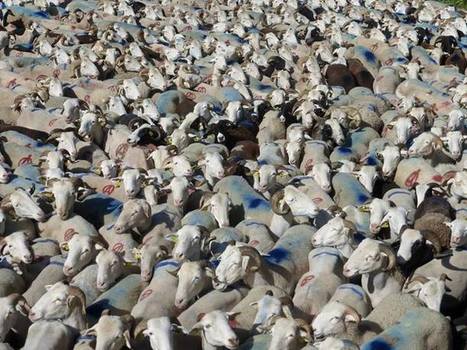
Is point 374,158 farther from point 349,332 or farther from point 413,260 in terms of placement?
point 349,332

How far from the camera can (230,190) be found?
10625mm

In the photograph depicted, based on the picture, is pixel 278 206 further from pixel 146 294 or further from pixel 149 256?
pixel 146 294

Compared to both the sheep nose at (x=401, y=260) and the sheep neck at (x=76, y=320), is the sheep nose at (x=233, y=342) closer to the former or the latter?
the sheep neck at (x=76, y=320)

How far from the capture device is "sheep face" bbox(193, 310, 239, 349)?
7.05 meters

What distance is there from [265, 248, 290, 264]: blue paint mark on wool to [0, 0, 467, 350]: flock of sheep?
1.3 inches

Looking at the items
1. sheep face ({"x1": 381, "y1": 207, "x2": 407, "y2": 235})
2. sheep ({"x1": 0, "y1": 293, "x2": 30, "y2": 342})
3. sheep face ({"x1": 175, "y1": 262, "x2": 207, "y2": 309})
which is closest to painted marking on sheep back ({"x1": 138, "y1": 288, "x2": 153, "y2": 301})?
sheep face ({"x1": 175, "y1": 262, "x2": 207, "y2": 309})

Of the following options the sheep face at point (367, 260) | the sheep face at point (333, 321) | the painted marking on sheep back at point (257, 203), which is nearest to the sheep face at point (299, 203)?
the painted marking on sheep back at point (257, 203)

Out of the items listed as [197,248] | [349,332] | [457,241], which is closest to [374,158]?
[457,241]

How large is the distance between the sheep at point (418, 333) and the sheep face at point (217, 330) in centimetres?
116

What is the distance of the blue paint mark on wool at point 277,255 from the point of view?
29.1ft

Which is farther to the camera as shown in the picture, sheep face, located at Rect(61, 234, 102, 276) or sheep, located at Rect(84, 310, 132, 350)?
sheep face, located at Rect(61, 234, 102, 276)

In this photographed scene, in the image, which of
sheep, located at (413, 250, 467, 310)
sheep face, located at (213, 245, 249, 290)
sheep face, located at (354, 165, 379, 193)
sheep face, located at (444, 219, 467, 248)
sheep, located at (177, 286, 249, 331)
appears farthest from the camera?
sheep face, located at (354, 165, 379, 193)

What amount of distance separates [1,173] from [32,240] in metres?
1.56

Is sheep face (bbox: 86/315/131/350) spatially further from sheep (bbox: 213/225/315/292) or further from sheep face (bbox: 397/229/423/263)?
sheep face (bbox: 397/229/423/263)
